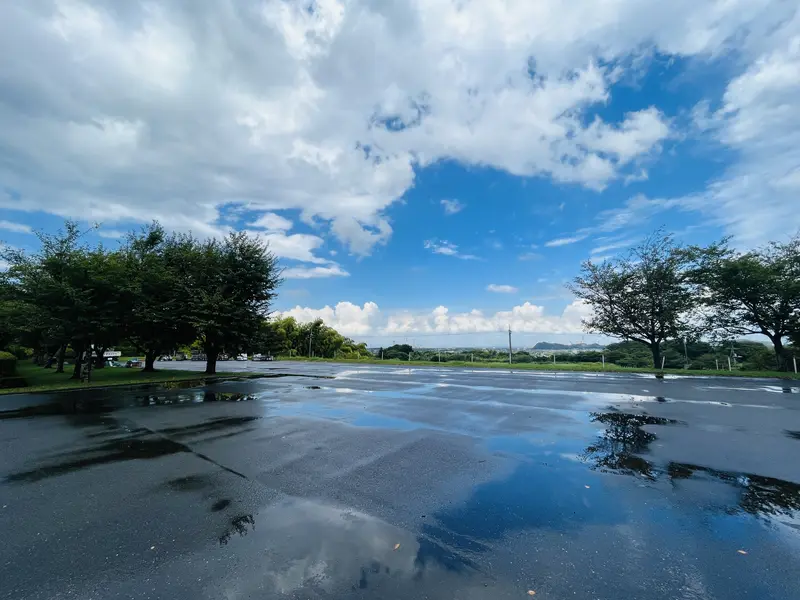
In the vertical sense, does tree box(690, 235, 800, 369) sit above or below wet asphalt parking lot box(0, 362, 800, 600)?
above

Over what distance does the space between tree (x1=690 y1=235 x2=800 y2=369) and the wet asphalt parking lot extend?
61.3 feet

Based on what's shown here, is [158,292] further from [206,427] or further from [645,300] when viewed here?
[645,300]

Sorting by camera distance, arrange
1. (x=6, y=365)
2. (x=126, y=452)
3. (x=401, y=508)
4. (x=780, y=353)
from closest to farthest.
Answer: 1. (x=401, y=508)
2. (x=126, y=452)
3. (x=6, y=365)
4. (x=780, y=353)

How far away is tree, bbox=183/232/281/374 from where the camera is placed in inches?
717

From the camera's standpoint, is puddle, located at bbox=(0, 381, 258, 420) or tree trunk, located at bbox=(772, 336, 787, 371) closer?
puddle, located at bbox=(0, 381, 258, 420)

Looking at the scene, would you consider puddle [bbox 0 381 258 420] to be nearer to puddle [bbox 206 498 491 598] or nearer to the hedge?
the hedge

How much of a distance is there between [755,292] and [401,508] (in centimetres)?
2744

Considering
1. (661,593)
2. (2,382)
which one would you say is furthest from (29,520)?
(2,382)

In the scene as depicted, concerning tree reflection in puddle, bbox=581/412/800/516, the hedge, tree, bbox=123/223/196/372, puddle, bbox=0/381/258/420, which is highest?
tree, bbox=123/223/196/372

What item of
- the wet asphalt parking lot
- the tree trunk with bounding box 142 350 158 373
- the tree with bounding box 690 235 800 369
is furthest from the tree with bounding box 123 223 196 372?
the tree with bounding box 690 235 800 369

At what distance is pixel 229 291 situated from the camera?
19625 mm

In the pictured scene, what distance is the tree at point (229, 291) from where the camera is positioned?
1820 cm

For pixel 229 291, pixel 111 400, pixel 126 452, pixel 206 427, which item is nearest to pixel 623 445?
pixel 206 427

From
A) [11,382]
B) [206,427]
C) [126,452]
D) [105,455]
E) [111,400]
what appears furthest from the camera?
[11,382]
